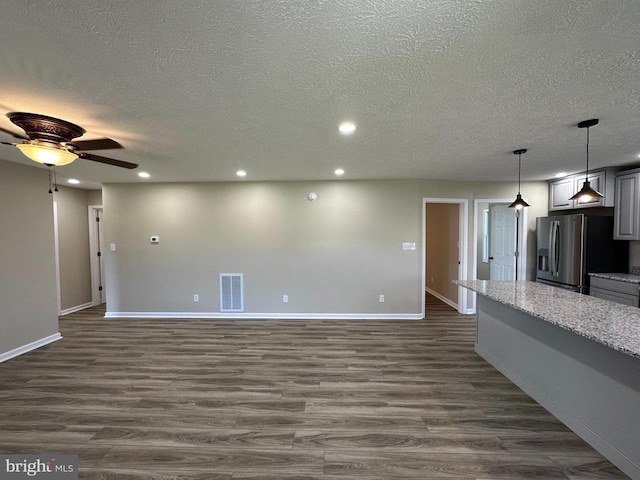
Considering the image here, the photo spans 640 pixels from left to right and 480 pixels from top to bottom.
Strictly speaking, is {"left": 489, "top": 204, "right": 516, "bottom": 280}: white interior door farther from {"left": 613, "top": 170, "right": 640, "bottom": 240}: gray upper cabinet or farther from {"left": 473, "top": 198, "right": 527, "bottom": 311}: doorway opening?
{"left": 613, "top": 170, "right": 640, "bottom": 240}: gray upper cabinet

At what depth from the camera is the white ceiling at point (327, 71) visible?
1.16 meters

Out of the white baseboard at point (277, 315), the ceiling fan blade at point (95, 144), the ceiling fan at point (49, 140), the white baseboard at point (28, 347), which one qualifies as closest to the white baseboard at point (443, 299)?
the white baseboard at point (277, 315)

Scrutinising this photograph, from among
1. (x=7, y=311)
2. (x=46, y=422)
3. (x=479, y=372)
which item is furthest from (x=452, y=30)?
(x=7, y=311)

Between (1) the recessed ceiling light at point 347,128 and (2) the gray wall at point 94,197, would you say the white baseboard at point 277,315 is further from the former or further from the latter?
(1) the recessed ceiling light at point 347,128

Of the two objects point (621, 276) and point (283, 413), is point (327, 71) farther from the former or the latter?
point (621, 276)

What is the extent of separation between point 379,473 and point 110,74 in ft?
9.42

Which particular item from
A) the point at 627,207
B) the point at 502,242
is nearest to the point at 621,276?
the point at 627,207

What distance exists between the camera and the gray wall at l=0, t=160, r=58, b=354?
3.42 m

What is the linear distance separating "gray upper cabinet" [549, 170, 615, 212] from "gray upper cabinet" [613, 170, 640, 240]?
0.28 feet

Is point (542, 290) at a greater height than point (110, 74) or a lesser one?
lesser

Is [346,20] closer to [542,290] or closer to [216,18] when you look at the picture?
[216,18]

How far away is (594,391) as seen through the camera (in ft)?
6.38

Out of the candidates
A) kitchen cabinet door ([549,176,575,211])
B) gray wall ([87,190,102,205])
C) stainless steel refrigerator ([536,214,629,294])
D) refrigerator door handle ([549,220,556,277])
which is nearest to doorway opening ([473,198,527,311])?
kitchen cabinet door ([549,176,575,211])

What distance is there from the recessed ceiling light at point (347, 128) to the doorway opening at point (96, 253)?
5822mm
